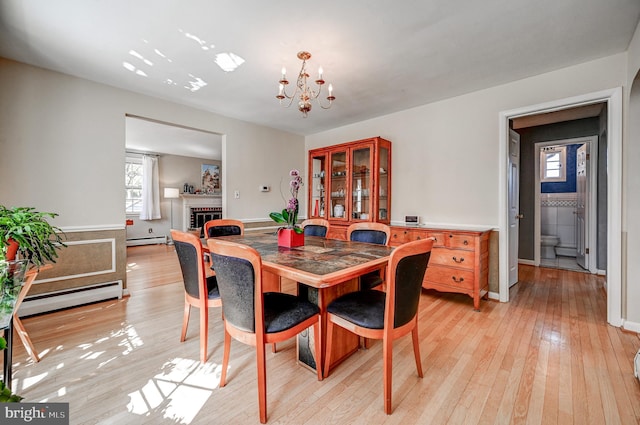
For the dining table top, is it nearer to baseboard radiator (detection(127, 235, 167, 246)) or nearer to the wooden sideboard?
the wooden sideboard

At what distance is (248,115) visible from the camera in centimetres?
401

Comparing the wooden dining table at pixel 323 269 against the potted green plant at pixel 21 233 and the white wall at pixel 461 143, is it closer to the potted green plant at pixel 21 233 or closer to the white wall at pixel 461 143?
the potted green plant at pixel 21 233

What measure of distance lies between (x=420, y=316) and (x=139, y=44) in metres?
3.52

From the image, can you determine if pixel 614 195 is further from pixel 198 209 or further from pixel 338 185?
pixel 198 209

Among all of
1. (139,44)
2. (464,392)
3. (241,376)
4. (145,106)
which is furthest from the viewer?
(145,106)

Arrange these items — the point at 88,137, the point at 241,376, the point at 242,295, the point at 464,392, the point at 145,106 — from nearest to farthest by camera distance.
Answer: the point at 242,295, the point at 464,392, the point at 241,376, the point at 88,137, the point at 145,106

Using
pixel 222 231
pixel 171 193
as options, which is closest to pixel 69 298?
pixel 222 231

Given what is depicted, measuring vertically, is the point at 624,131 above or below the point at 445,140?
below

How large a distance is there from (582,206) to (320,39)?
5.34 meters

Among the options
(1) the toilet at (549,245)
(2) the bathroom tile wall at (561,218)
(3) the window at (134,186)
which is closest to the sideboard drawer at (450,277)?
(1) the toilet at (549,245)

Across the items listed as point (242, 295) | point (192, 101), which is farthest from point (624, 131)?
point (192, 101)

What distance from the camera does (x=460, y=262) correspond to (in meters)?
2.86

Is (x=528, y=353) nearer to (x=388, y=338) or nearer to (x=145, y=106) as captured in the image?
(x=388, y=338)

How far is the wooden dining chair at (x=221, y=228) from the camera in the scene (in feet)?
9.15
